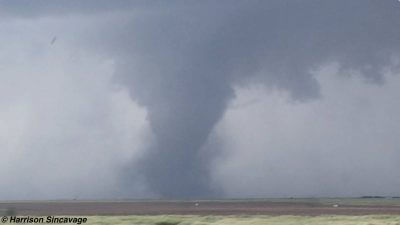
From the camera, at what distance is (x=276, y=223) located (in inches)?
2461

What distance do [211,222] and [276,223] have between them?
6822 mm

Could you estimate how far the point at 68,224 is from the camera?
211 feet

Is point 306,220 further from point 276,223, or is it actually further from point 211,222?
point 211,222

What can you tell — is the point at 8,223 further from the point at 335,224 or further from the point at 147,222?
the point at 335,224

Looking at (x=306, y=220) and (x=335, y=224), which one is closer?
(x=335, y=224)

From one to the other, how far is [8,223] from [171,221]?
16.4 meters

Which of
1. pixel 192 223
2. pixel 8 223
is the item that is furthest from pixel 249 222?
pixel 8 223

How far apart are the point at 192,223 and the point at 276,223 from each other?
331 inches

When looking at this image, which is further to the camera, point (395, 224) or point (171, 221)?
point (171, 221)

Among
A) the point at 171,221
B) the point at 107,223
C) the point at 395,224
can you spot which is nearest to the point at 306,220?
the point at 395,224

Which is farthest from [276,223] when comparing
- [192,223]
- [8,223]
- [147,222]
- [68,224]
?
[8,223]

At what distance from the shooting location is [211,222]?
6481 centimetres

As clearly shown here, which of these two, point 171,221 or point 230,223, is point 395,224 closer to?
point 230,223

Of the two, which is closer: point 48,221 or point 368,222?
point 368,222
